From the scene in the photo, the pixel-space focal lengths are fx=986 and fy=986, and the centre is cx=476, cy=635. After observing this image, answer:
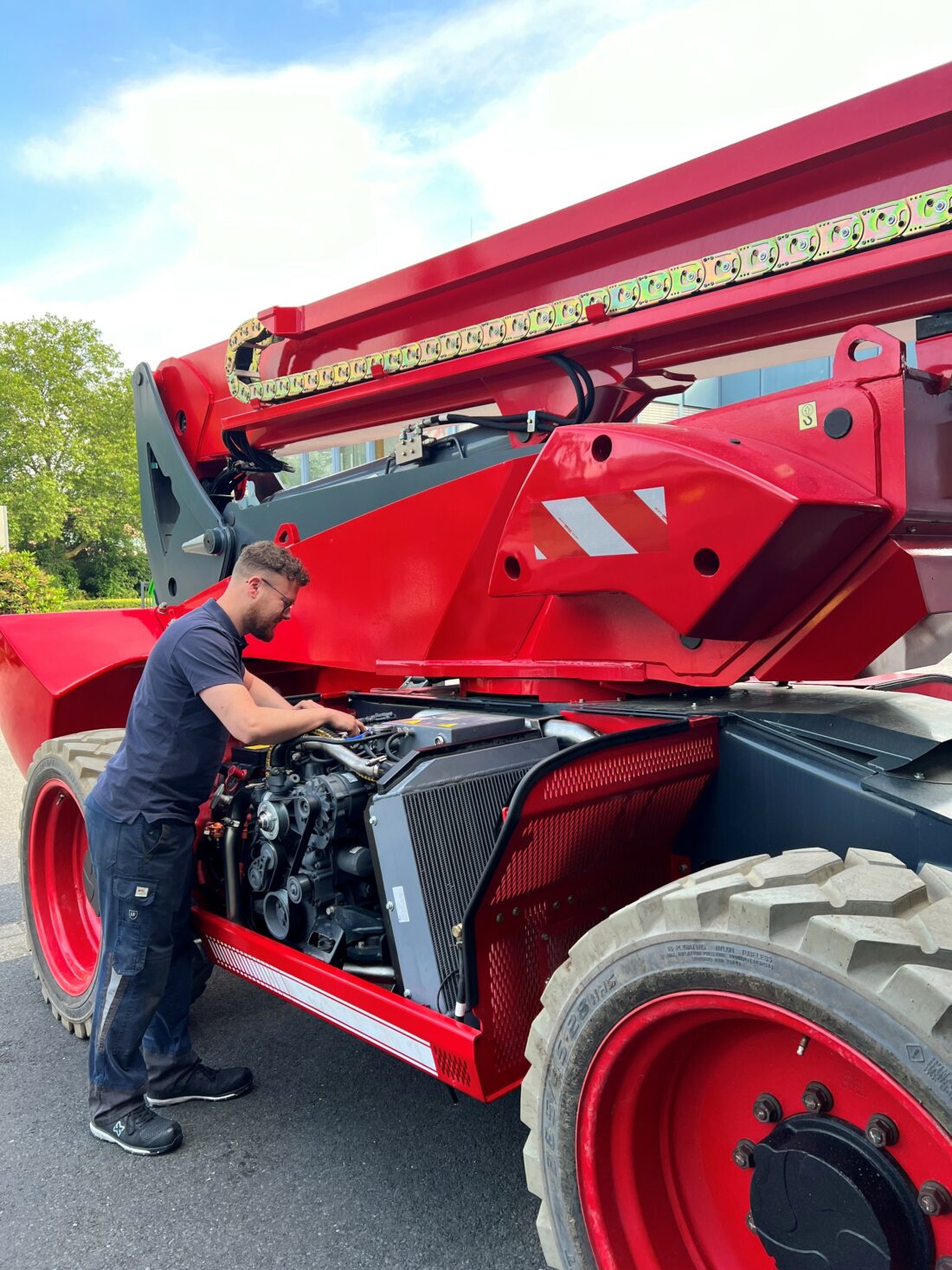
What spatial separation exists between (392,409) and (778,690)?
1.75 meters

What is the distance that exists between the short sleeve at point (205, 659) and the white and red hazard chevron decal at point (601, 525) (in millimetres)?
1039

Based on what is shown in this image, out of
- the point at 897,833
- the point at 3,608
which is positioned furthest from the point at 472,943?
the point at 3,608

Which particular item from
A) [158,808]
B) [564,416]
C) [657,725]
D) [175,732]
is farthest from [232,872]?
[564,416]

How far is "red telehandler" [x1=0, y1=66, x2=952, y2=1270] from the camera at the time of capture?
1.77 metres

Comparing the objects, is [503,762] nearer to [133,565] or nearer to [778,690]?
[778,690]

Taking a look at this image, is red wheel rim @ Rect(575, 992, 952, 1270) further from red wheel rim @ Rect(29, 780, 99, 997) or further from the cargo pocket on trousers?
red wheel rim @ Rect(29, 780, 99, 997)

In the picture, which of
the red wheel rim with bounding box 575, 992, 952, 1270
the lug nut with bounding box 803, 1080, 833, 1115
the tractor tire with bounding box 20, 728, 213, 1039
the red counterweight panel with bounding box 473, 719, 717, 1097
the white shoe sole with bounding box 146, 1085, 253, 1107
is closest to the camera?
the lug nut with bounding box 803, 1080, 833, 1115

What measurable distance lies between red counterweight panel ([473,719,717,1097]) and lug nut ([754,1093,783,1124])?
0.63m

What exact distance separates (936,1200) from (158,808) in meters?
2.31

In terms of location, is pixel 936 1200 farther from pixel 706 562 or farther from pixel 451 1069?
pixel 706 562

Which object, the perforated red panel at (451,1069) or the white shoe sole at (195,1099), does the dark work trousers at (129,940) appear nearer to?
the white shoe sole at (195,1099)

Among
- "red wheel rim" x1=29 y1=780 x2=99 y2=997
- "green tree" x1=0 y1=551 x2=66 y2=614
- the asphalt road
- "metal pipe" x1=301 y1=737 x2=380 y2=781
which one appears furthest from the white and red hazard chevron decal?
"green tree" x1=0 y1=551 x2=66 y2=614

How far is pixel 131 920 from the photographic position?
10.0 ft

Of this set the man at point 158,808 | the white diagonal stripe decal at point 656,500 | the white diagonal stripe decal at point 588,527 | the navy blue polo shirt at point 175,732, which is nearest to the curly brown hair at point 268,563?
the man at point 158,808
